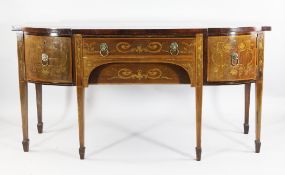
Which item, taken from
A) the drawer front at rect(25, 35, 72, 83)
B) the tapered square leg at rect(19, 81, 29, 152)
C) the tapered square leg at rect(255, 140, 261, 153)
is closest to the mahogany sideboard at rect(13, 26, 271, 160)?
the drawer front at rect(25, 35, 72, 83)

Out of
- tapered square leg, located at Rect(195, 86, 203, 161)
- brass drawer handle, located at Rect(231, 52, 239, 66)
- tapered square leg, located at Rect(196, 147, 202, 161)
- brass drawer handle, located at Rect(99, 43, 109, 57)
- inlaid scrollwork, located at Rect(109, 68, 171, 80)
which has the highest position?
brass drawer handle, located at Rect(99, 43, 109, 57)

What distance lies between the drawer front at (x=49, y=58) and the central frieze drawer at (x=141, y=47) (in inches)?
5.9

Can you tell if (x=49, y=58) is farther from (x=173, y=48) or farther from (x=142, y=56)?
(x=173, y=48)

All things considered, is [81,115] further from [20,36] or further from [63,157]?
[20,36]

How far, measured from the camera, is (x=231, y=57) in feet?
12.0

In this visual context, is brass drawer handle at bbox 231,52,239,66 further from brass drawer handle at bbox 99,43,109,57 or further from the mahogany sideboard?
brass drawer handle at bbox 99,43,109,57

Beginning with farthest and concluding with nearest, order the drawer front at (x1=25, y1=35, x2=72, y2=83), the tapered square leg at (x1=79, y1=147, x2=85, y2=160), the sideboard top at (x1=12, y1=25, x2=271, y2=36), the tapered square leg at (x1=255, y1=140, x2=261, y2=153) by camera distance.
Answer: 1. the tapered square leg at (x1=255, y1=140, x2=261, y2=153)
2. the tapered square leg at (x1=79, y1=147, x2=85, y2=160)
3. the drawer front at (x1=25, y1=35, x2=72, y2=83)
4. the sideboard top at (x1=12, y1=25, x2=271, y2=36)

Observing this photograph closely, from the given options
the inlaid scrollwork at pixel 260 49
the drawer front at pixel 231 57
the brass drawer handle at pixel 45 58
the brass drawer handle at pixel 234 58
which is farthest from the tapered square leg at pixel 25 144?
the inlaid scrollwork at pixel 260 49

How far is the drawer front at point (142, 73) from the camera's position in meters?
3.71

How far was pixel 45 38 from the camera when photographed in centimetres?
368

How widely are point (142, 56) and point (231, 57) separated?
0.56m

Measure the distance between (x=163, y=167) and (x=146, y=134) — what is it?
761 mm

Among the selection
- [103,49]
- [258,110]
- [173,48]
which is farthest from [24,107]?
[258,110]

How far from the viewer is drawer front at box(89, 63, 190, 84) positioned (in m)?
3.71
